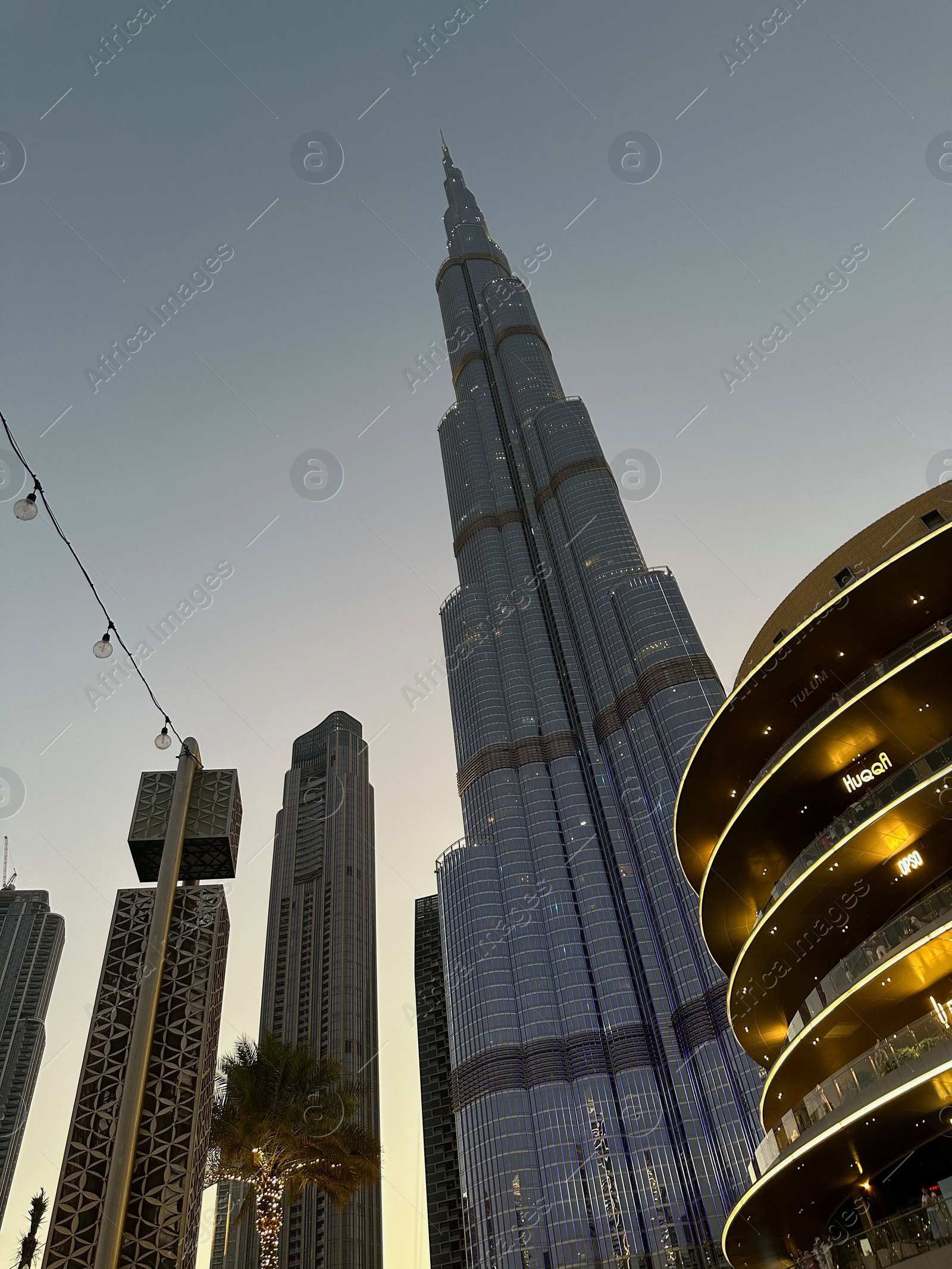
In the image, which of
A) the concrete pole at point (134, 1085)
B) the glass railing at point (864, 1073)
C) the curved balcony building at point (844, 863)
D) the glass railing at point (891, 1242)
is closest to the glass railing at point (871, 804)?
the curved balcony building at point (844, 863)

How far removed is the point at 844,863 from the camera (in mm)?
30172

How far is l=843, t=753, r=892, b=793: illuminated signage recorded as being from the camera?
32.3 metres

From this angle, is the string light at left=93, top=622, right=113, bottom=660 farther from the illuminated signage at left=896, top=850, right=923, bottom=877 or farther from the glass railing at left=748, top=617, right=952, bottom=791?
the illuminated signage at left=896, top=850, right=923, bottom=877

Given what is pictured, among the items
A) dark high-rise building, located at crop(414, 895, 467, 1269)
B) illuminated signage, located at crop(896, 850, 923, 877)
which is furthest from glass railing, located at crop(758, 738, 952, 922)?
dark high-rise building, located at crop(414, 895, 467, 1269)

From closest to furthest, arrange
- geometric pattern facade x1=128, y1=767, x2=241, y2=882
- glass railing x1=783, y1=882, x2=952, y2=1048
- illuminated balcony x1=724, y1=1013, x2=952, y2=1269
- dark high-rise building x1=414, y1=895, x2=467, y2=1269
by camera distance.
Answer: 1. illuminated balcony x1=724, y1=1013, x2=952, y2=1269
2. glass railing x1=783, y1=882, x2=952, y2=1048
3. geometric pattern facade x1=128, y1=767, x2=241, y2=882
4. dark high-rise building x1=414, y1=895, x2=467, y2=1269

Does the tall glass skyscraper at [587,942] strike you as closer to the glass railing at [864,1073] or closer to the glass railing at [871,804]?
the glass railing at [864,1073]

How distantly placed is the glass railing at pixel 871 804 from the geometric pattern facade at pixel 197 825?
749 inches

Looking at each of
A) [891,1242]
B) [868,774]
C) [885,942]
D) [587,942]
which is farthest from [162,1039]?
[587,942]

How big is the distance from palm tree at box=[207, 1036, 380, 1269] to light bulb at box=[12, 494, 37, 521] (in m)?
23.5

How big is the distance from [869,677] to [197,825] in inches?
865

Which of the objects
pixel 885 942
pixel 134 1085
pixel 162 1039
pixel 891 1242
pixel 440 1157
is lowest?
pixel 891 1242

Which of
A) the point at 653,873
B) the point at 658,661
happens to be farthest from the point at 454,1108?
the point at 658,661

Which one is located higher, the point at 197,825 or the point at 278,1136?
the point at 197,825

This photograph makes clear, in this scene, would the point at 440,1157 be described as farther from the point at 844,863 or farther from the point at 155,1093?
the point at 155,1093
